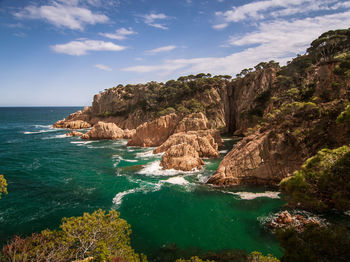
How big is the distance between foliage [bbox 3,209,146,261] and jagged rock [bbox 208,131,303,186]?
58.0 ft

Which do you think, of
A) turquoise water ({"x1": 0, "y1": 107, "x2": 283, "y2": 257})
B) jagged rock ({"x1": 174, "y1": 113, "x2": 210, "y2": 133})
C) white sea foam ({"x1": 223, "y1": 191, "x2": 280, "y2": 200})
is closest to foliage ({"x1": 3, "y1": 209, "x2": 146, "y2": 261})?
turquoise water ({"x1": 0, "y1": 107, "x2": 283, "y2": 257})

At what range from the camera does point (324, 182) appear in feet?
33.7

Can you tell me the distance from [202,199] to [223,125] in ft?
149

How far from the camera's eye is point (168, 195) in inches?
983

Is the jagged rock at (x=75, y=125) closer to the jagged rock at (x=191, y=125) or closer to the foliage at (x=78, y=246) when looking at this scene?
the jagged rock at (x=191, y=125)

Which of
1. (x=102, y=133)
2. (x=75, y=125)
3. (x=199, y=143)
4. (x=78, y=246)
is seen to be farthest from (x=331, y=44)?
(x=75, y=125)

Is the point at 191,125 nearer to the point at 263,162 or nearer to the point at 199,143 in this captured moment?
the point at 199,143

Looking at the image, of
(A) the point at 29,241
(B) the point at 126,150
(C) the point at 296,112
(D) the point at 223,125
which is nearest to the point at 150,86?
(D) the point at 223,125

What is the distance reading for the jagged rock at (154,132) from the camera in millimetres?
51250

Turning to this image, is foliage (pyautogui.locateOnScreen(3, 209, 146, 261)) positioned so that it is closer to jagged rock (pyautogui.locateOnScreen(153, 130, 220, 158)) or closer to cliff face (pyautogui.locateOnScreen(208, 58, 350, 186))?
cliff face (pyautogui.locateOnScreen(208, 58, 350, 186))

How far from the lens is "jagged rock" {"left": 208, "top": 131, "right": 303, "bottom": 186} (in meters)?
24.9

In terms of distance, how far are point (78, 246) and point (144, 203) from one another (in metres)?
12.3

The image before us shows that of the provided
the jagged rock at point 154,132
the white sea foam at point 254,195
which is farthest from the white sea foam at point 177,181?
the jagged rock at point 154,132

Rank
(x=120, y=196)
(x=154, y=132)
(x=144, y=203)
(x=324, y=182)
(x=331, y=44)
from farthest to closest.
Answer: (x=154, y=132)
(x=331, y=44)
(x=120, y=196)
(x=144, y=203)
(x=324, y=182)
